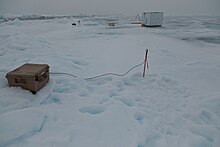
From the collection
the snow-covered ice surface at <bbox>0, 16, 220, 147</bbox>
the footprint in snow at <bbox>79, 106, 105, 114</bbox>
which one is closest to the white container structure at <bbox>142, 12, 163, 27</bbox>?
the snow-covered ice surface at <bbox>0, 16, 220, 147</bbox>

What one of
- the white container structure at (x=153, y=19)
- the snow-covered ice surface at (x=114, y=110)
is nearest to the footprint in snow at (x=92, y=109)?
the snow-covered ice surface at (x=114, y=110)

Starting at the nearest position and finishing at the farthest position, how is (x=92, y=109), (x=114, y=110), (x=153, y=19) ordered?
1. (x=114, y=110)
2. (x=92, y=109)
3. (x=153, y=19)

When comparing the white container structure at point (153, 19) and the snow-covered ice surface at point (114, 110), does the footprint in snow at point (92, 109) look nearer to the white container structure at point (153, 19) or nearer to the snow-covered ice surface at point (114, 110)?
the snow-covered ice surface at point (114, 110)

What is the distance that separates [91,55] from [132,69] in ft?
8.58

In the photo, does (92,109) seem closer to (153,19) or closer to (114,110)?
(114,110)

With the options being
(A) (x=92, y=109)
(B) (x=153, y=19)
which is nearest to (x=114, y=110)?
(A) (x=92, y=109)

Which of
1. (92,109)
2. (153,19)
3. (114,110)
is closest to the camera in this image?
(114,110)

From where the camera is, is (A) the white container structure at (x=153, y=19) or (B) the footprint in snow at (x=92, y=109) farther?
(A) the white container structure at (x=153, y=19)

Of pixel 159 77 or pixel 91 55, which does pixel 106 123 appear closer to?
pixel 159 77

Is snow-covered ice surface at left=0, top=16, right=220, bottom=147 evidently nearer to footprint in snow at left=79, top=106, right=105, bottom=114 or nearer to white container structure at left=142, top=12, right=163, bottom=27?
footprint in snow at left=79, top=106, right=105, bottom=114

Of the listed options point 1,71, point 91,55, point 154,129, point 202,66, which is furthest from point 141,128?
point 91,55

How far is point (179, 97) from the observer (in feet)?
14.1

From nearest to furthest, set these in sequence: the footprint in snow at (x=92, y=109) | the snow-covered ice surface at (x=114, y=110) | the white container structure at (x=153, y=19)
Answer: the snow-covered ice surface at (x=114, y=110), the footprint in snow at (x=92, y=109), the white container structure at (x=153, y=19)

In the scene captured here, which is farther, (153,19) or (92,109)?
(153,19)
